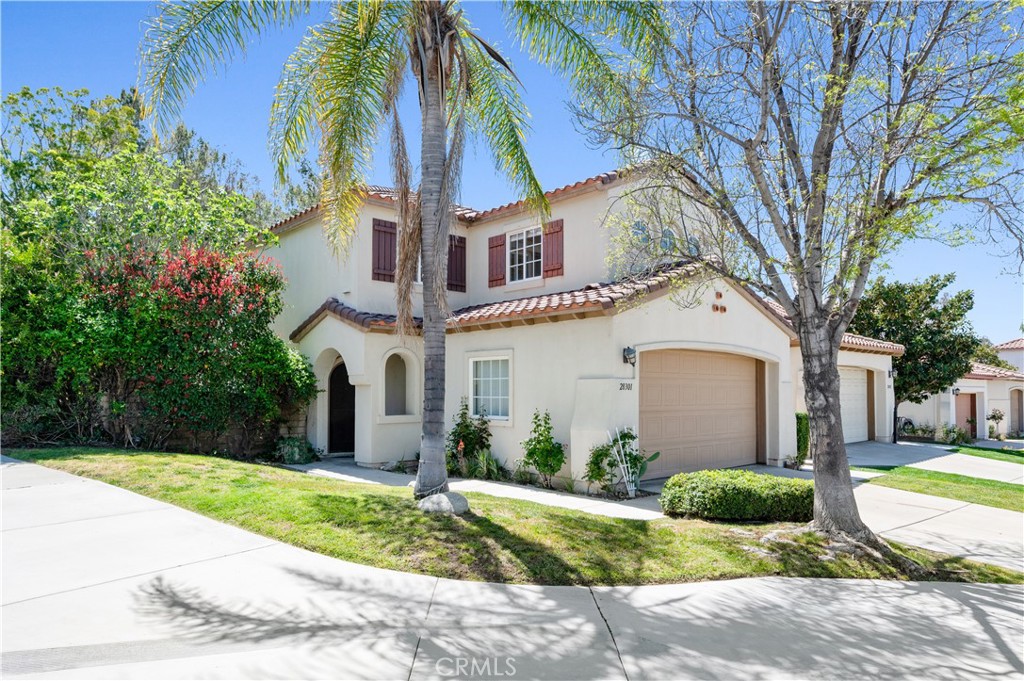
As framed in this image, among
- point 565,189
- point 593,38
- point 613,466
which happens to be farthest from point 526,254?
point 613,466

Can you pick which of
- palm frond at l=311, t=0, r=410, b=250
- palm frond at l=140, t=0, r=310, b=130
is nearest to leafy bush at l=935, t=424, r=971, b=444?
palm frond at l=311, t=0, r=410, b=250

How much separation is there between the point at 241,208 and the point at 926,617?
16733 mm

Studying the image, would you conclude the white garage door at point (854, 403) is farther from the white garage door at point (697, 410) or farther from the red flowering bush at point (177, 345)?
the red flowering bush at point (177, 345)

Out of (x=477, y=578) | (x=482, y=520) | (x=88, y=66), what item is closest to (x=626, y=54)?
(x=482, y=520)

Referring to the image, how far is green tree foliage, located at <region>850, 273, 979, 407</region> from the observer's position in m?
20.6

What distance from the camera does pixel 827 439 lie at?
24.4ft

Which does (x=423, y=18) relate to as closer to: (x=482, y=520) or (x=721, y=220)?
(x=721, y=220)

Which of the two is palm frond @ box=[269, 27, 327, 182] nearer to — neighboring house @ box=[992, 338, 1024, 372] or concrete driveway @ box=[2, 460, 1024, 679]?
concrete driveway @ box=[2, 460, 1024, 679]

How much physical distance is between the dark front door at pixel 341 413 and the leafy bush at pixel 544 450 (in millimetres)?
6962

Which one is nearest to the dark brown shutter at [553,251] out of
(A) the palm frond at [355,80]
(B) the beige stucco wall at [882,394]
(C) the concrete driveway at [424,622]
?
(A) the palm frond at [355,80]

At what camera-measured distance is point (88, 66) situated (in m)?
15.1

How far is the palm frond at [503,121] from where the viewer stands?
33.4 ft

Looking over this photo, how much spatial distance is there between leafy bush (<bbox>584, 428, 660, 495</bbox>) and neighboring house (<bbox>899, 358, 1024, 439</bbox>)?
17.6 metres

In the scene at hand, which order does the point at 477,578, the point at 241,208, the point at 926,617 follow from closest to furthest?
the point at 926,617 < the point at 477,578 < the point at 241,208
